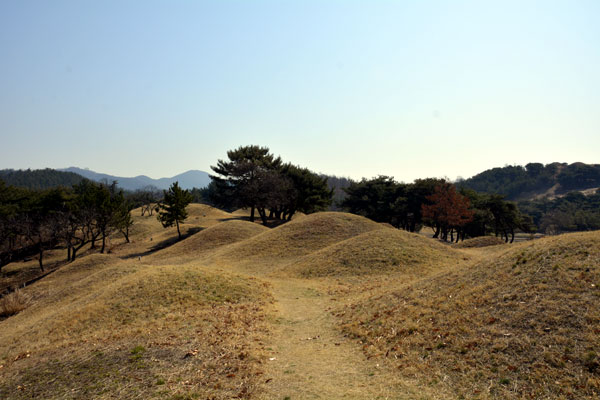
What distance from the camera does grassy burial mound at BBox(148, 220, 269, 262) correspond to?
3428 centimetres

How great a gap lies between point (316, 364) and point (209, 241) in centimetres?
3011

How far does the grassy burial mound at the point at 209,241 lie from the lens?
34.3 metres

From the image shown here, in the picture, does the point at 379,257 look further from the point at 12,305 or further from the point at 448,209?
the point at 448,209

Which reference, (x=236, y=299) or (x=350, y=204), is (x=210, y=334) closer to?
(x=236, y=299)

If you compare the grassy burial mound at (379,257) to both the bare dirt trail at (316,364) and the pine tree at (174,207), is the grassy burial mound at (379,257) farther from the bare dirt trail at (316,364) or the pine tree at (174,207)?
the pine tree at (174,207)

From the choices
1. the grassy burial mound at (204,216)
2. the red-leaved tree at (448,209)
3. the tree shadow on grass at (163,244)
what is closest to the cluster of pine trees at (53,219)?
the tree shadow on grass at (163,244)

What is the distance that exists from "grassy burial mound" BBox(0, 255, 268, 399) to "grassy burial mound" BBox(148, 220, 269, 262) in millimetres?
15551

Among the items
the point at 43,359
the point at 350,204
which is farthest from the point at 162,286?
the point at 350,204

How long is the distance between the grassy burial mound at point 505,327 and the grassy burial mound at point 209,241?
81.5 feet

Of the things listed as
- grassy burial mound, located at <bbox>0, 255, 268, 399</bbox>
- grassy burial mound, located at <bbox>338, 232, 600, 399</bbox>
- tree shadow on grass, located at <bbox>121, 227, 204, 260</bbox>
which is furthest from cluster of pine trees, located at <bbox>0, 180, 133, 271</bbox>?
grassy burial mound, located at <bbox>338, 232, 600, 399</bbox>

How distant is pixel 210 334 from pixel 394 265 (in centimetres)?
1433

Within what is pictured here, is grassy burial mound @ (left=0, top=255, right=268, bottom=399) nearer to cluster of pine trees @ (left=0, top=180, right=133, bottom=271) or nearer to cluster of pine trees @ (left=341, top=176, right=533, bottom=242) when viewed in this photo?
cluster of pine trees @ (left=0, top=180, right=133, bottom=271)

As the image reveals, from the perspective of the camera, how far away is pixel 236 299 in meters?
15.8

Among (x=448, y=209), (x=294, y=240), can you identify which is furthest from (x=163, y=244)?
(x=448, y=209)
